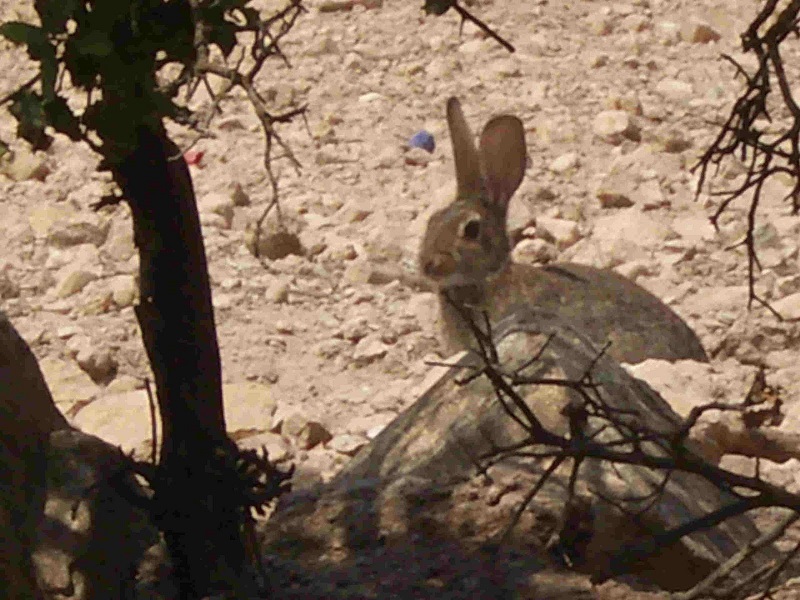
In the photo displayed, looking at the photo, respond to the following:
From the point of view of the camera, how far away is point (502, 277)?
23.8 ft

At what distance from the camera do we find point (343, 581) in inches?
142

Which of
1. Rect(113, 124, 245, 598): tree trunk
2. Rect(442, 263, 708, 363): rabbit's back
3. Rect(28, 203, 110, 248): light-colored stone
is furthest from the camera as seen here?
Rect(28, 203, 110, 248): light-colored stone

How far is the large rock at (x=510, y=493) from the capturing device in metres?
3.67

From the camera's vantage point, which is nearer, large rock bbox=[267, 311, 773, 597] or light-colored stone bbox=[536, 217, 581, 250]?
large rock bbox=[267, 311, 773, 597]

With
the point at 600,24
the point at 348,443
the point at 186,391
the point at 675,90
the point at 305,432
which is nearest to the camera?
the point at 186,391

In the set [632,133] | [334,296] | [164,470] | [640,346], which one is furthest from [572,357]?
[632,133]

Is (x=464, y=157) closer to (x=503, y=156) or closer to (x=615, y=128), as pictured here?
(x=503, y=156)

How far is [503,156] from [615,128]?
880 mm

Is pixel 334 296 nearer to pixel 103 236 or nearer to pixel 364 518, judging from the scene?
pixel 103 236

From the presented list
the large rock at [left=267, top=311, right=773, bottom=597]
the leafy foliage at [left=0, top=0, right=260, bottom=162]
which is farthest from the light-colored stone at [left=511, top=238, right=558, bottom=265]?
the leafy foliage at [left=0, top=0, right=260, bottom=162]

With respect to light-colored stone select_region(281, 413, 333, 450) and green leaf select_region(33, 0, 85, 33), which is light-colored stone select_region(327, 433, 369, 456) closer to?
light-colored stone select_region(281, 413, 333, 450)

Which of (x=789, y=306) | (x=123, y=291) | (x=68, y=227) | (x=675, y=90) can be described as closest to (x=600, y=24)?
(x=675, y=90)

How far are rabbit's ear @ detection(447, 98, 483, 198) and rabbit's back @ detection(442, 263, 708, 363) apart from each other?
1.78ft

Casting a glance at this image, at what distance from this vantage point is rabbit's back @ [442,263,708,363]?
6285 millimetres
